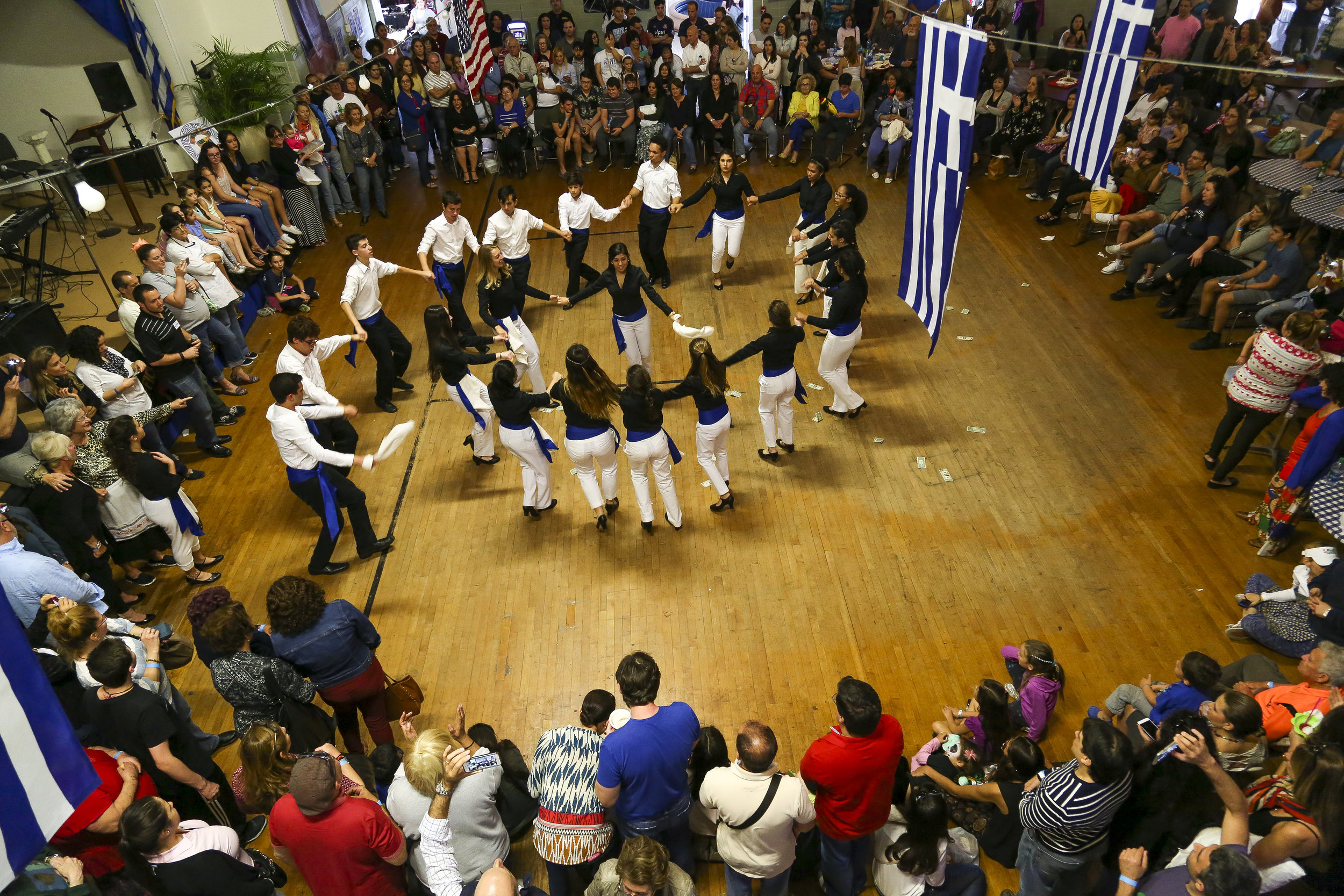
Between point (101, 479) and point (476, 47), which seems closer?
point (101, 479)

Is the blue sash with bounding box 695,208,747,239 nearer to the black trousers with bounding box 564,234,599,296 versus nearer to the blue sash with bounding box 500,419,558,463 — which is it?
the black trousers with bounding box 564,234,599,296

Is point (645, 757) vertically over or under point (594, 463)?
over

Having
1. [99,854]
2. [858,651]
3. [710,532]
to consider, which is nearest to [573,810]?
[99,854]

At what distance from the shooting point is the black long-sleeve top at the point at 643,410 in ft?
16.7

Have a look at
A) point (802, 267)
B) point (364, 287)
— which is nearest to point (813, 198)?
point (802, 267)

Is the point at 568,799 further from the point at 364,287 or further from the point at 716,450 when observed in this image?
the point at 364,287

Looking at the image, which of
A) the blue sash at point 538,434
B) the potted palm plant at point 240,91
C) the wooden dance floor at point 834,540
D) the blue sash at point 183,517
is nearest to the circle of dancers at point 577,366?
the blue sash at point 538,434

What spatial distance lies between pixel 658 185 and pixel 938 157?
4.63 m

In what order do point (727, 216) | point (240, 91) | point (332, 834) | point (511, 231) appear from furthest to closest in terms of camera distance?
point (240, 91) < point (727, 216) < point (511, 231) < point (332, 834)

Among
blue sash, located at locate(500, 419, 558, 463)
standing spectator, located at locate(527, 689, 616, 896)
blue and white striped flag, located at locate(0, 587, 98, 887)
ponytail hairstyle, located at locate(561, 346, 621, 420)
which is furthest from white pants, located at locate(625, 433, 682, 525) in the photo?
blue and white striped flag, located at locate(0, 587, 98, 887)

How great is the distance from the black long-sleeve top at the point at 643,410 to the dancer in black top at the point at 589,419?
0.34 ft

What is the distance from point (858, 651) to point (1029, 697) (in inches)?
38.3

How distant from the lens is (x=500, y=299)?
22.1ft

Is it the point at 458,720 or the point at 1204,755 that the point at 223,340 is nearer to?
the point at 458,720
